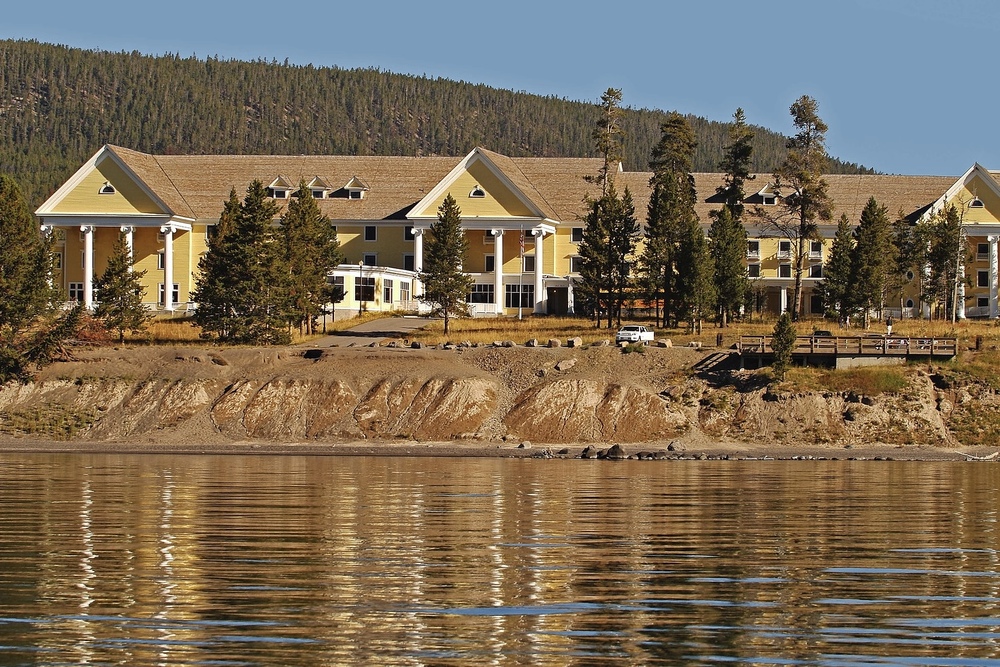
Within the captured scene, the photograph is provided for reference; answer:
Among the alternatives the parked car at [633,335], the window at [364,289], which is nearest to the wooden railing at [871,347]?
the parked car at [633,335]

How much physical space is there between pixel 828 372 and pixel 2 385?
3931 cm

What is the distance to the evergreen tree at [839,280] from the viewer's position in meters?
88.3

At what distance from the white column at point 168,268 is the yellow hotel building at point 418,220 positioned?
13 centimetres

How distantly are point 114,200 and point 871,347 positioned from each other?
52526 mm

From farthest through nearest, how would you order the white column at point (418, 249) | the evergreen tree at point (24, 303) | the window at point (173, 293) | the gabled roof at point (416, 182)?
the window at point (173, 293) → the gabled roof at point (416, 182) → the white column at point (418, 249) → the evergreen tree at point (24, 303)

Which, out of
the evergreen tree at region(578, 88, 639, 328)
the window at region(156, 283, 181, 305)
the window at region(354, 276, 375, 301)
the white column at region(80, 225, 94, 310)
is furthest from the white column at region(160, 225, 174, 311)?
the evergreen tree at region(578, 88, 639, 328)

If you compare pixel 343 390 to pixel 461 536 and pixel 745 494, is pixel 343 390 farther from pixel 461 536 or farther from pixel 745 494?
pixel 461 536

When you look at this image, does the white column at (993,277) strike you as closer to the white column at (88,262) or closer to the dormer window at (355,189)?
the dormer window at (355,189)

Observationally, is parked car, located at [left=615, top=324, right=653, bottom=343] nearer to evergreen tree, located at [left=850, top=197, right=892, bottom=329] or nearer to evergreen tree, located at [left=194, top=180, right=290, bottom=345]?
evergreen tree, located at [left=850, top=197, right=892, bottom=329]

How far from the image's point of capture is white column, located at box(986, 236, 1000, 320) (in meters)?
100

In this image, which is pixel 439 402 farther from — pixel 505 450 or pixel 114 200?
pixel 114 200

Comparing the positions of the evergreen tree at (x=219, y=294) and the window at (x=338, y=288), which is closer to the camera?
the evergreen tree at (x=219, y=294)

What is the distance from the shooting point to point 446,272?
84.8m

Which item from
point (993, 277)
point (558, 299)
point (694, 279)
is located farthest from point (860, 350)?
point (993, 277)
